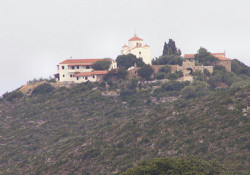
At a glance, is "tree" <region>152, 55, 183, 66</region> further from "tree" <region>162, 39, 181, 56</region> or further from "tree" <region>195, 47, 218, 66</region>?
"tree" <region>162, 39, 181, 56</region>

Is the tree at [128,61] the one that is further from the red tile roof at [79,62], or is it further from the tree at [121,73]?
the tree at [121,73]

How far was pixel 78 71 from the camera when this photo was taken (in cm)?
13450

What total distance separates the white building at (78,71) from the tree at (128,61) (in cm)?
232

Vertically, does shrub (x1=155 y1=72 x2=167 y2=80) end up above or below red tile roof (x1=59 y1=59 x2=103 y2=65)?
below

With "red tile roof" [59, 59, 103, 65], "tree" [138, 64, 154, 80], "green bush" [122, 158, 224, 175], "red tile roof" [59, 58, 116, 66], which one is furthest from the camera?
"red tile roof" [59, 59, 103, 65]

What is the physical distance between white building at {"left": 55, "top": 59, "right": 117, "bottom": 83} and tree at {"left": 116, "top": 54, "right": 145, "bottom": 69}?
91.4 inches

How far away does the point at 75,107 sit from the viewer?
397 ft

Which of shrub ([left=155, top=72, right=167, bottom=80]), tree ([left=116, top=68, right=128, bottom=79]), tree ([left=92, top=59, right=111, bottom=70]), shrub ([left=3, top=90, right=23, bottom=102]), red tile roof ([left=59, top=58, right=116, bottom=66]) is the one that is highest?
red tile roof ([left=59, top=58, right=116, bottom=66])

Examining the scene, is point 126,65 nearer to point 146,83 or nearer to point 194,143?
point 146,83

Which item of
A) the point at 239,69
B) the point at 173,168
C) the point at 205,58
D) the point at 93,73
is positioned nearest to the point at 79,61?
the point at 93,73

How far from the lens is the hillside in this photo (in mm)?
73750

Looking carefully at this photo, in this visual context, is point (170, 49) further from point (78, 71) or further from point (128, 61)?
point (78, 71)

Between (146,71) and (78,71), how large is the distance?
55.4 feet

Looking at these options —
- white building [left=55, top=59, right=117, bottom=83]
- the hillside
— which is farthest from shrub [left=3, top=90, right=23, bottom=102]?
white building [left=55, top=59, right=117, bottom=83]
